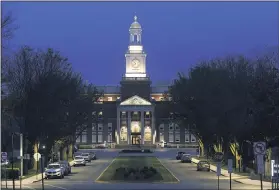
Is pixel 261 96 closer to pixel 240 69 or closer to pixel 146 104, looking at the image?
pixel 240 69

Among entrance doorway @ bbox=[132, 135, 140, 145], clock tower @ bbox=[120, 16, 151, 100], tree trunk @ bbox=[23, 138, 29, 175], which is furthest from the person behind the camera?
clock tower @ bbox=[120, 16, 151, 100]

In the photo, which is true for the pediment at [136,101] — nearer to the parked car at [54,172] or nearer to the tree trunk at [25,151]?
the tree trunk at [25,151]

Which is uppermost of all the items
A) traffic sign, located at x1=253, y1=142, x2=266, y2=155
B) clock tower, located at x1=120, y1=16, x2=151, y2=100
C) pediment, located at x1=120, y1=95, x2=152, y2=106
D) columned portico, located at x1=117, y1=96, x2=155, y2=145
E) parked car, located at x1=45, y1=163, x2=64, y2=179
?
clock tower, located at x1=120, y1=16, x2=151, y2=100

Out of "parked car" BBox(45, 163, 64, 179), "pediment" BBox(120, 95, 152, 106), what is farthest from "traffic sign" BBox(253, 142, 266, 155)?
"pediment" BBox(120, 95, 152, 106)

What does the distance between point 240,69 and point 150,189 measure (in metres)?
44.1

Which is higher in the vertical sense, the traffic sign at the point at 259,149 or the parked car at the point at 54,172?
the traffic sign at the point at 259,149

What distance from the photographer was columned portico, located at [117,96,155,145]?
615ft

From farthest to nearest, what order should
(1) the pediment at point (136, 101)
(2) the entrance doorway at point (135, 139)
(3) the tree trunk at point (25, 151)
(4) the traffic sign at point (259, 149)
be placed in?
(1) the pediment at point (136, 101), (2) the entrance doorway at point (135, 139), (3) the tree trunk at point (25, 151), (4) the traffic sign at point (259, 149)

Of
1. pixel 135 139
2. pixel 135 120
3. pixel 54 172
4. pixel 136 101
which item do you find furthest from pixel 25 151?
pixel 135 120

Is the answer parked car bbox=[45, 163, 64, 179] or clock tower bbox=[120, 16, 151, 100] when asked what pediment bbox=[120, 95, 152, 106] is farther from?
parked car bbox=[45, 163, 64, 179]

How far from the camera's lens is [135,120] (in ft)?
627

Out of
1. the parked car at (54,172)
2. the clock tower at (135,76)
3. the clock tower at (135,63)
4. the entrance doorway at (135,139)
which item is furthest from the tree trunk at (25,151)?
the clock tower at (135,63)

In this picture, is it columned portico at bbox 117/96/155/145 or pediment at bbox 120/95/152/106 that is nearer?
columned portico at bbox 117/96/155/145

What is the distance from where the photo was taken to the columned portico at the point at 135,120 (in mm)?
187500
